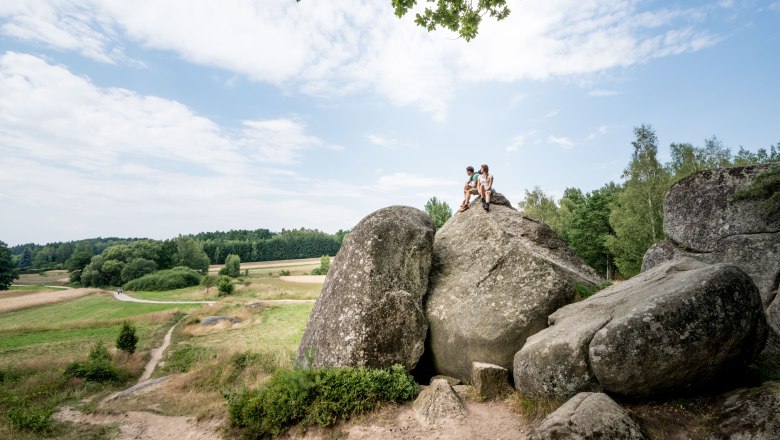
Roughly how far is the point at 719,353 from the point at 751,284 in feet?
5.45

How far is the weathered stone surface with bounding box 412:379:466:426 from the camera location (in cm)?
934

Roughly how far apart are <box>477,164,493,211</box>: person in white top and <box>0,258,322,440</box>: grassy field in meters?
13.2

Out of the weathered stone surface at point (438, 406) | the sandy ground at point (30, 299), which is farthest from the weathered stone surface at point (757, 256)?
the sandy ground at point (30, 299)

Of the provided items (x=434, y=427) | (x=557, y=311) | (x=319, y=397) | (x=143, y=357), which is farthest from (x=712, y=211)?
(x=143, y=357)

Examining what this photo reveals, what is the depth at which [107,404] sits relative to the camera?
17578 mm

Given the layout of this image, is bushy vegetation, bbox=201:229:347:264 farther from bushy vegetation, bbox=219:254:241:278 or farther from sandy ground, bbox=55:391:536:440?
sandy ground, bbox=55:391:536:440

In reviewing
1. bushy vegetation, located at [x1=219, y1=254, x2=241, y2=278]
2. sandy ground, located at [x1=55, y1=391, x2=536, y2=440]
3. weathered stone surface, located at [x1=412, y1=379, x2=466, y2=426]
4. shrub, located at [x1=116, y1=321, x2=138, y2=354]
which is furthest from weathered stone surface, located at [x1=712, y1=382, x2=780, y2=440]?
bushy vegetation, located at [x1=219, y1=254, x2=241, y2=278]

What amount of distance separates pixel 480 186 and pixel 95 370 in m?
25.0

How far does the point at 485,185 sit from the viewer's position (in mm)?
16375

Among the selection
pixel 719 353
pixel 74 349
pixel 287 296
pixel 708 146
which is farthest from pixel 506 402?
pixel 287 296

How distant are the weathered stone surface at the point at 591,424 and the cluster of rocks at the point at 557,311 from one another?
23 millimetres

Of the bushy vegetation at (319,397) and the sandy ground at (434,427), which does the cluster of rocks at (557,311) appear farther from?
the bushy vegetation at (319,397)

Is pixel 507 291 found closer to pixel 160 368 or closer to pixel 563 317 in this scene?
pixel 563 317

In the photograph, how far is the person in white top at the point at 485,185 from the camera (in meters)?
16.2
